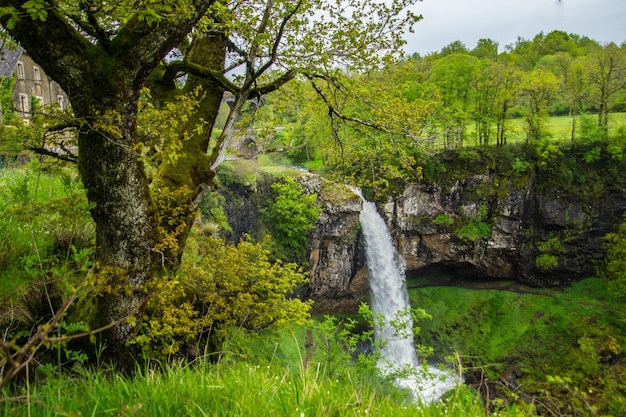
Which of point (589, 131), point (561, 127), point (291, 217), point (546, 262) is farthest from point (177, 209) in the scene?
point (561, 127)

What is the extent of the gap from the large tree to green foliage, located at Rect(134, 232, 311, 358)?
0.69 meters

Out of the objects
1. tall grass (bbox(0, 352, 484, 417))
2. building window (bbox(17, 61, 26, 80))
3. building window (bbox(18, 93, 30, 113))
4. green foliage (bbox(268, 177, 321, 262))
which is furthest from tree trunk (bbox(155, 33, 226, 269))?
building window (bbox(17, 61, 26, 80))

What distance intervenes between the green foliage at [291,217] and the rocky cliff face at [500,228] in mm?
4393

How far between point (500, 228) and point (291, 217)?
14.3 meters

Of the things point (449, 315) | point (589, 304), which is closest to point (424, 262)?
point (449, 315)

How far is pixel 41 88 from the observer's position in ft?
86.5

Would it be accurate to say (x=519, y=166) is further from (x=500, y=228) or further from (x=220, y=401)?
(x=220, y=401)

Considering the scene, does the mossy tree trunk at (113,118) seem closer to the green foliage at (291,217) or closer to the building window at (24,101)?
the green foliage at (291,217)

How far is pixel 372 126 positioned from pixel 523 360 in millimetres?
20746

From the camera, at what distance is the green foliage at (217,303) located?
5293 mm

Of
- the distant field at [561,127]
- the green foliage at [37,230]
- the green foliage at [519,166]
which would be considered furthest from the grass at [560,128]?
the green foliage at [37,230]

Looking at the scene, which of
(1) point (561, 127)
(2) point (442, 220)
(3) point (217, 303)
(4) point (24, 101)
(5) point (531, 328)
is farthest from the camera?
(1) point (561, 127)

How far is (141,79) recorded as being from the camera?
12.3 ft

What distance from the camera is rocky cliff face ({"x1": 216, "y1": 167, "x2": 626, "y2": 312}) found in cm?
2670
